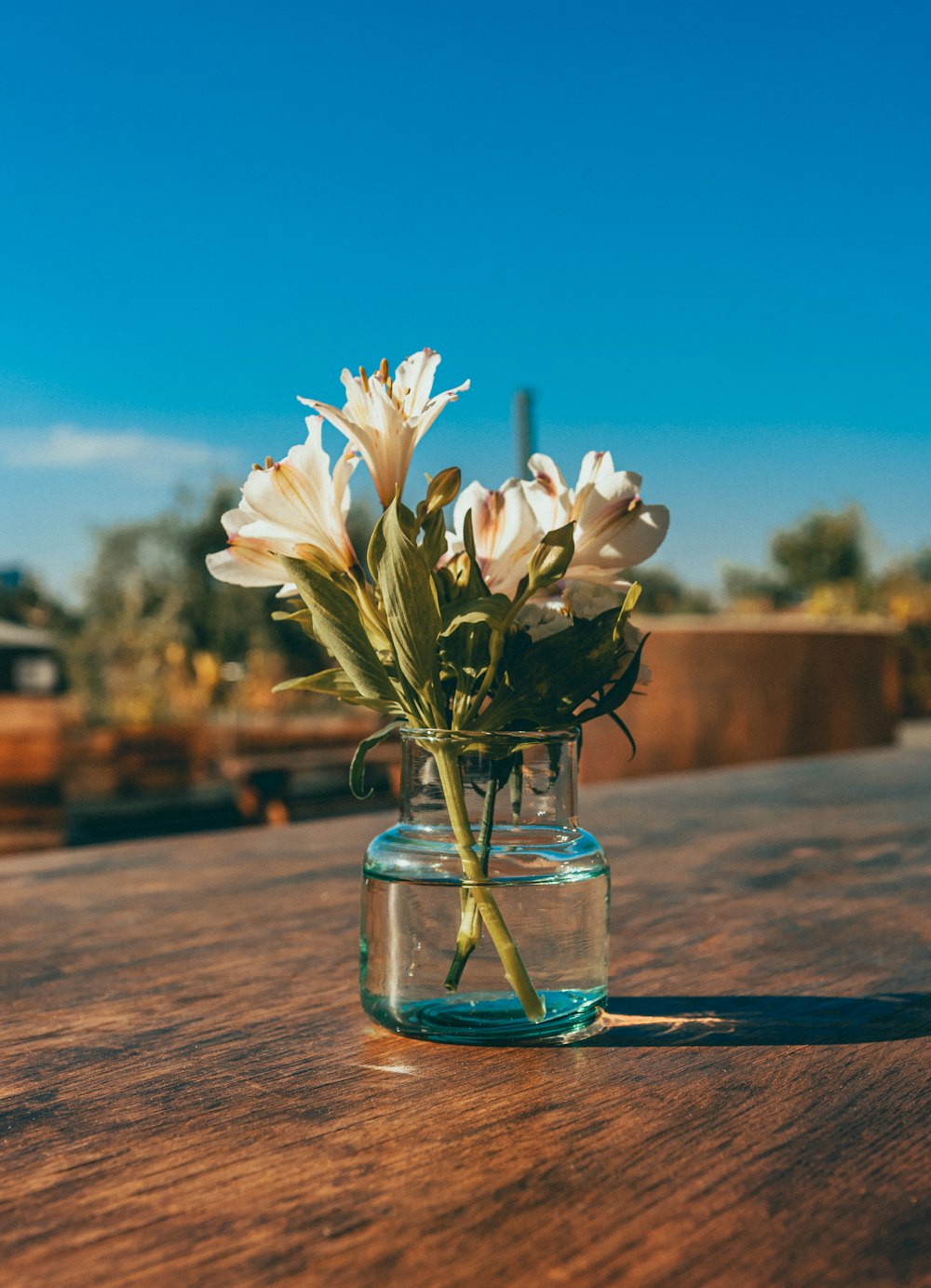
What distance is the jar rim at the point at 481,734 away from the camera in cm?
69

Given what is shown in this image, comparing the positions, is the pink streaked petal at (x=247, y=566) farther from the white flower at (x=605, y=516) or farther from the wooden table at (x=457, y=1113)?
the wooden table at (x=457, y=1113)

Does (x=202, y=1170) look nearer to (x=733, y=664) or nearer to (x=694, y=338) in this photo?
(x=733, y=664)

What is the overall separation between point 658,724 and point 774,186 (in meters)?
17.7

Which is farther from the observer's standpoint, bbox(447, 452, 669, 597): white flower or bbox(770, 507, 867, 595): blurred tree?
bbox(770, 507, 867, 595): blurred tree

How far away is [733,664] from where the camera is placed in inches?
208

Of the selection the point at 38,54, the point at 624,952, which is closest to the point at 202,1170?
the point at 624,952

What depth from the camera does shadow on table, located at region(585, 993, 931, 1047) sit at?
724 millimetres

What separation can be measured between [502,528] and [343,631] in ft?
0.37

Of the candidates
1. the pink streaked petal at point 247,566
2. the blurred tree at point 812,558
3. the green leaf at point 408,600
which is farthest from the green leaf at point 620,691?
the blurred tree at point 812,558

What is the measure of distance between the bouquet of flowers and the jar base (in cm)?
1

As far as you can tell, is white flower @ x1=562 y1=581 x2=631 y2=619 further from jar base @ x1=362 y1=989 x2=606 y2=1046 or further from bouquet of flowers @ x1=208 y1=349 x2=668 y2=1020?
jar base @ x1=362 y1=989 x2=606 y2=1046

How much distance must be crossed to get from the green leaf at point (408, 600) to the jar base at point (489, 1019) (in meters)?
0.21

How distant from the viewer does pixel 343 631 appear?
690 millimetres

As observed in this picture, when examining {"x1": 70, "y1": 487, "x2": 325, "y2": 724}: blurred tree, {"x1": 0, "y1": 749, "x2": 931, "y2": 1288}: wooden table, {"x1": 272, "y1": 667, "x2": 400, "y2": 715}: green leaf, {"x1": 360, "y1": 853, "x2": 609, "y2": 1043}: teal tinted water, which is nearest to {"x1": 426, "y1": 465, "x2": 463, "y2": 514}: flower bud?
{"x1": 272, "y1": 667, "x2": 400, "y2": 715}: green leaf
